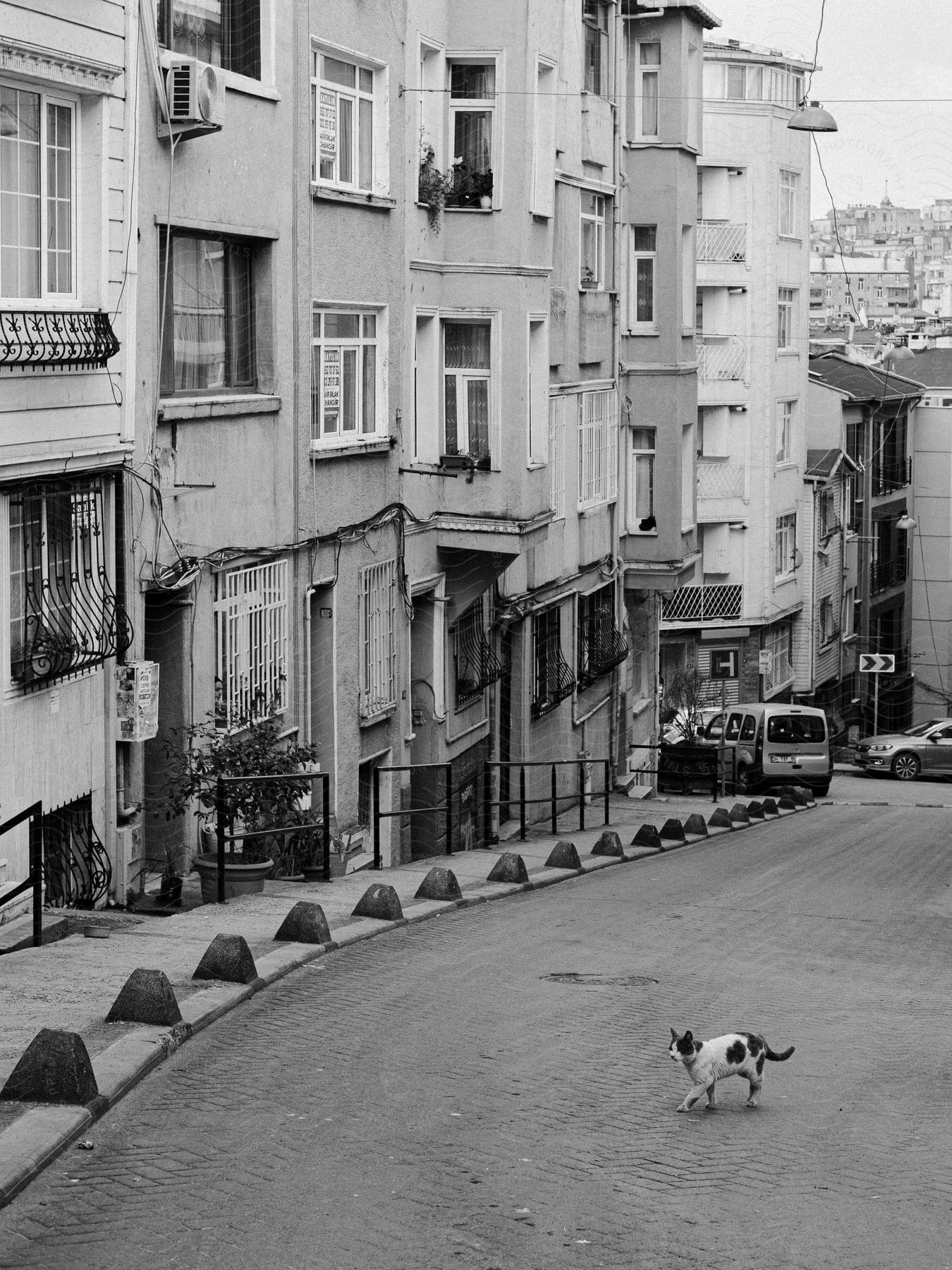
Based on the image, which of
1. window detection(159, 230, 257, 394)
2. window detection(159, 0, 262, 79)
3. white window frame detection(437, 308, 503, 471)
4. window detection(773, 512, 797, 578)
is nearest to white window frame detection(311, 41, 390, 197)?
window detection(159, 0, 262, 79)

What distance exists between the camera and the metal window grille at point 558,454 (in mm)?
27312

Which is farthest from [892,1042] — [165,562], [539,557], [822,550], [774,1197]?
[822,550]

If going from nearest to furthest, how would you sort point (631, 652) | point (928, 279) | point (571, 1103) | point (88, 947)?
point (571, 1103)
point (88, 947)
point (631, 652)
point (928, 279)

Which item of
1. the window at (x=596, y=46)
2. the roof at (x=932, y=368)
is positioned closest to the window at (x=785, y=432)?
the roof at (x=932, y=368)

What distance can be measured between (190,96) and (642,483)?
19.3 meters

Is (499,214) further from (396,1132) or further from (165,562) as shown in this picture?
(396,1132)

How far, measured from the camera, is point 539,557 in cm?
2792

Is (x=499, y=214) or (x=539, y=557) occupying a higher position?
(x=499, y=214)

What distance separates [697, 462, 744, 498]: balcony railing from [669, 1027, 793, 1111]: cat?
140ft

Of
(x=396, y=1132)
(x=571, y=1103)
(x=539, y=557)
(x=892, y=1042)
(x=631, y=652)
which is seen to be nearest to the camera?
(x=396, y=1132)

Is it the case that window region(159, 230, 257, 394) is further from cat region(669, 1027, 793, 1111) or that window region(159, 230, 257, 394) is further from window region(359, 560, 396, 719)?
cat region(669, 1027, 793, 1111)

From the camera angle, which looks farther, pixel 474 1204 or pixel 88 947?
pixel 88 947

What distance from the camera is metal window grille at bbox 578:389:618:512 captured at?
29.5m

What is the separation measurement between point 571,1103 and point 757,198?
45286mm
